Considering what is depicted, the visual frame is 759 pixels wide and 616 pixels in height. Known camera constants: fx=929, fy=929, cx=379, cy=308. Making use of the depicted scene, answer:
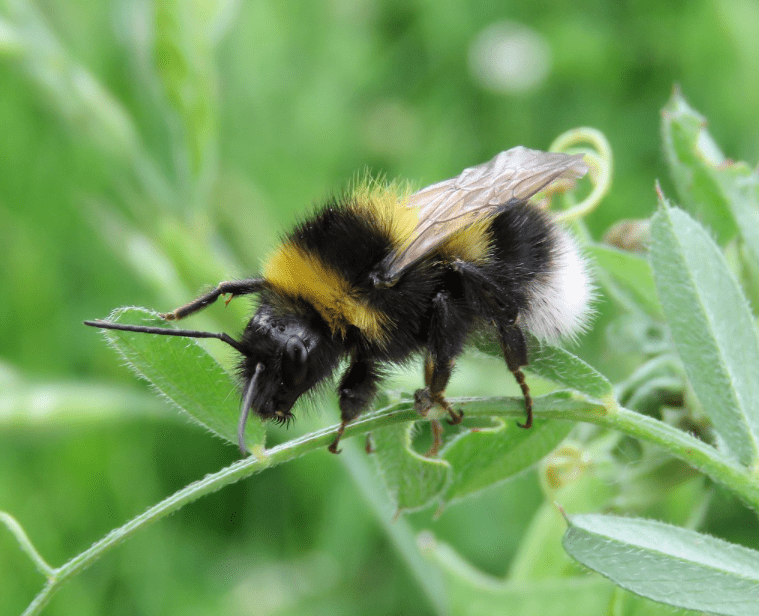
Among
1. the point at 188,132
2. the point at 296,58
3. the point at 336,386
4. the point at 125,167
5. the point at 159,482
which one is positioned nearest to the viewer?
the point at 336,386

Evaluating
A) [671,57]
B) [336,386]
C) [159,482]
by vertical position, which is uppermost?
[671,57]

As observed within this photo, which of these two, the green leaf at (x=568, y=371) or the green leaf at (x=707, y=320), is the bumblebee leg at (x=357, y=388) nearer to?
the green leaf at (x=568, y=371)

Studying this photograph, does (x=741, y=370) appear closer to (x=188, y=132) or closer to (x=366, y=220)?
(x=366, y=220)

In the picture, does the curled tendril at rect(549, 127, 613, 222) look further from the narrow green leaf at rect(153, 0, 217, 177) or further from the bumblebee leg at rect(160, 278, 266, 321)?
the narrow green leaf at rect(153, 0, 217, 177)

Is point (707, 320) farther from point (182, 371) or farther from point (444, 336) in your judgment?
point (182, 371)

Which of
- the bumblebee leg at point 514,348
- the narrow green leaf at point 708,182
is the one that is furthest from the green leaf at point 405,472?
the narrow green leaf at point 708,182

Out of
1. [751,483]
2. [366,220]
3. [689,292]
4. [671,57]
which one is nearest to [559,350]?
[689,292]
